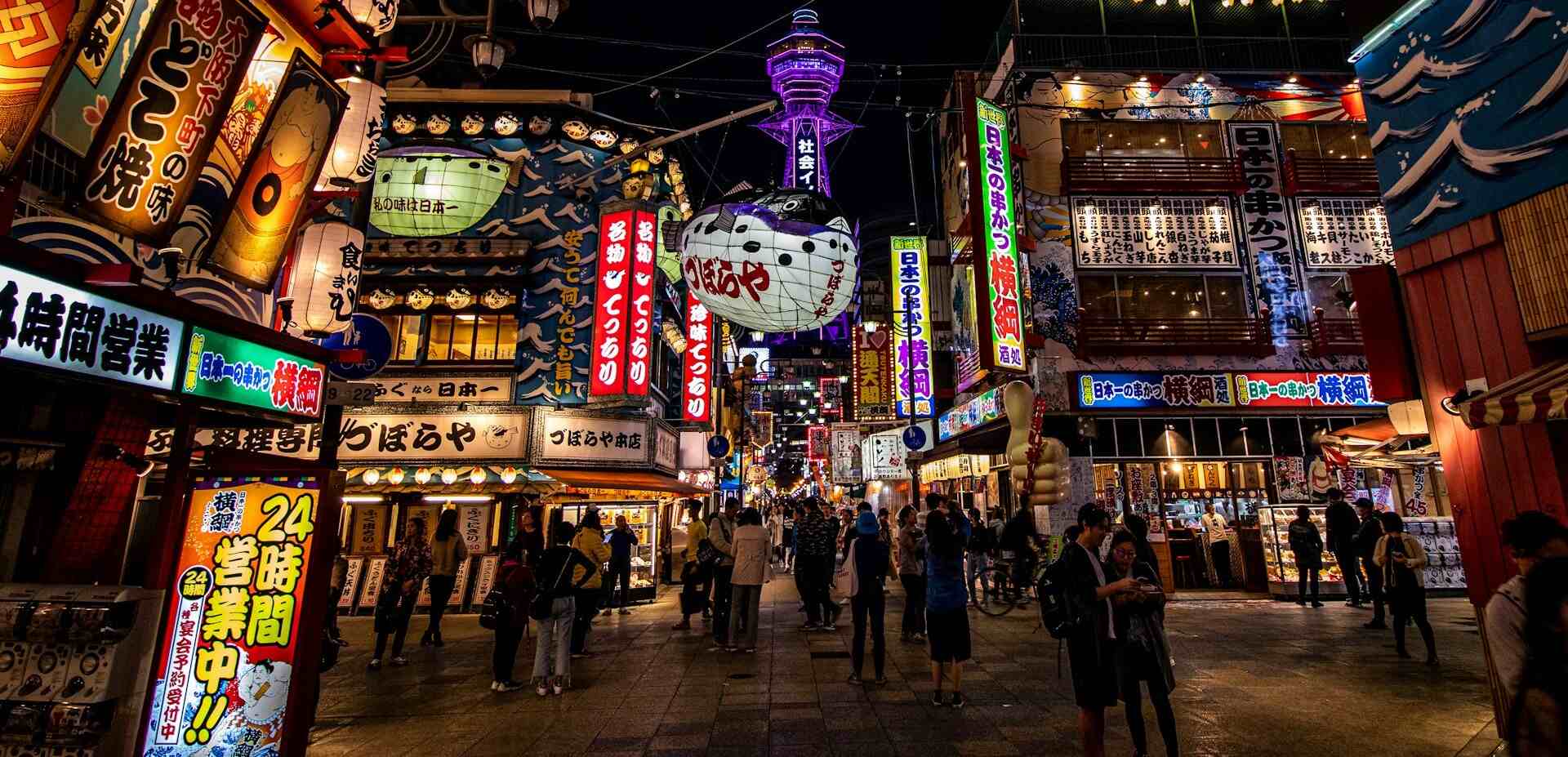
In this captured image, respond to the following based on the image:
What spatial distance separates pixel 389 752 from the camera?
19.5ft

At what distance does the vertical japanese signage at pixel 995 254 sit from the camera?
47.2ft

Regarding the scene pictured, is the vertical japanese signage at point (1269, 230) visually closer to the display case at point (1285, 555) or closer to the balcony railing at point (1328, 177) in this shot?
the balcony railing at point (1328, 177)

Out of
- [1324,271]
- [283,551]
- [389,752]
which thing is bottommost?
[389,752]

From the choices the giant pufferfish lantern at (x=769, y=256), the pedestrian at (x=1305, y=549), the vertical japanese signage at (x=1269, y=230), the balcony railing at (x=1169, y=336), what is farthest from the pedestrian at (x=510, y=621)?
the vertical japanese signage at (x=1269, y=230)

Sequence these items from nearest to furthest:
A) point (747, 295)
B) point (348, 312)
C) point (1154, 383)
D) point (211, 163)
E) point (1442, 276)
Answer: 1. point (211, 163)
2. point (1442, 276)
3. point (348, 312)
4. point (747, 295)
5. point (1154, 383)

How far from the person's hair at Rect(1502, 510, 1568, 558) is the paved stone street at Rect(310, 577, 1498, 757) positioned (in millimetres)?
2856

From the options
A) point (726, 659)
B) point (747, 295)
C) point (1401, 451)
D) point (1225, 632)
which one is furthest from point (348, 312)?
point (1401, 451)

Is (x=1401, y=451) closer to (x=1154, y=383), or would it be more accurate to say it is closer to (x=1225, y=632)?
(x=1225, y=632)

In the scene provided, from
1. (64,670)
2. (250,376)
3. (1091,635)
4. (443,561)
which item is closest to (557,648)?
(443,561)

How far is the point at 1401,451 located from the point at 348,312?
1478cm

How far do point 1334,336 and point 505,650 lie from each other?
65.3ft

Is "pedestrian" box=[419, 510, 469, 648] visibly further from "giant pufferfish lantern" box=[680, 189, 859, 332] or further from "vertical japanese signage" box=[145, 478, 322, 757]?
"giant pufferfish lantern" box=[680, 189, 859, 332]

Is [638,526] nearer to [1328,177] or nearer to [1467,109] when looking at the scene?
[1467,109]

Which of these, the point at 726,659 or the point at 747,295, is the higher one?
the point at 747,295
